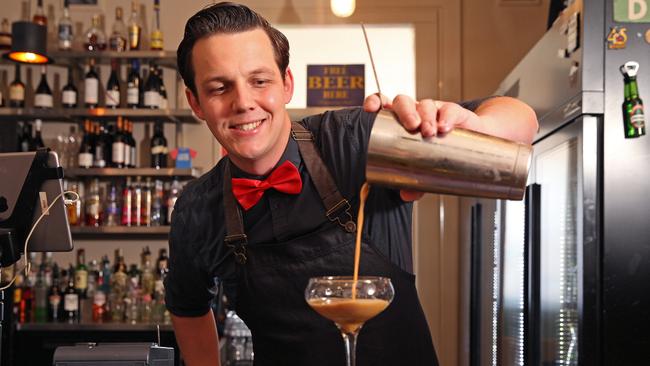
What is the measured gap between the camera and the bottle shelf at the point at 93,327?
179 inches

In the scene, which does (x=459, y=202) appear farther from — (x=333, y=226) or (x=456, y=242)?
(x=333, y=226)

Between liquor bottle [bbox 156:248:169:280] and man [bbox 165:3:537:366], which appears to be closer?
man [bbox 165:3:537:366]

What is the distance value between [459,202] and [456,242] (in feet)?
0.78

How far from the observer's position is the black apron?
5.50 ft

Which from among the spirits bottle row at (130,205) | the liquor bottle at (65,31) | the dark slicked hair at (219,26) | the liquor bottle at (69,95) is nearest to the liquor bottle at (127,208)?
the spirits bottle row at (130,205)

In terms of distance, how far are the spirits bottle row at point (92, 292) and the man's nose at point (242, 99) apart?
3.21 meters

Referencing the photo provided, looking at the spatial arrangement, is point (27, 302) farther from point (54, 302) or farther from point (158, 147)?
point (158, 147)

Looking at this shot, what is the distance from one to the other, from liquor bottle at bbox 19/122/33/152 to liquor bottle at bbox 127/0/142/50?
774 mm

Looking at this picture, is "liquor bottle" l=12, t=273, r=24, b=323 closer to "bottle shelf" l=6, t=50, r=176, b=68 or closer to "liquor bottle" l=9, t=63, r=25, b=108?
"liquor bottle" l=9, t=63, r=25, b=108

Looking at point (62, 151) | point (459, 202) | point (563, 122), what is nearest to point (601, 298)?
point (563, 122)

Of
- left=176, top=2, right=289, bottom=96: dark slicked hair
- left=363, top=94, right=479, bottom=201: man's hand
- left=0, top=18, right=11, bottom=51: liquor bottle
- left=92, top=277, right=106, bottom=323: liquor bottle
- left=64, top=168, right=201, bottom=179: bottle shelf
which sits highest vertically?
left=0, top=18, right=11, bottom=51: liquor bottle

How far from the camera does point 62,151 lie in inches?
194

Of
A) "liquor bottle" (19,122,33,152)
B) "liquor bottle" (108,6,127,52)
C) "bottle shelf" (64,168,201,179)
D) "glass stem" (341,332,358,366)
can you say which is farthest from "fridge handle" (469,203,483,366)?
"glass stem" (341,332,358,366)

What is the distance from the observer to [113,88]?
497 centimetres
